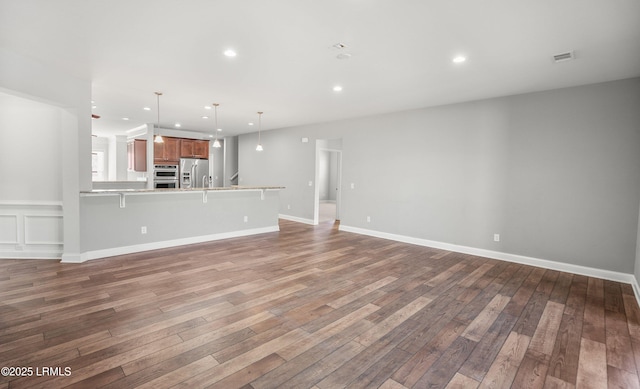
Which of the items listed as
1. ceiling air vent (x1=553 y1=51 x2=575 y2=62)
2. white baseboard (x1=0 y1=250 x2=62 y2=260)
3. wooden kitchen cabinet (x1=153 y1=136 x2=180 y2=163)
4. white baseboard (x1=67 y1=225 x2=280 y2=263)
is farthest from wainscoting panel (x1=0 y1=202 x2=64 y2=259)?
ceiling air vent (x1=553 y1=51 x2=575 y2=62)

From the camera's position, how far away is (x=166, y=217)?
5160 millimetres

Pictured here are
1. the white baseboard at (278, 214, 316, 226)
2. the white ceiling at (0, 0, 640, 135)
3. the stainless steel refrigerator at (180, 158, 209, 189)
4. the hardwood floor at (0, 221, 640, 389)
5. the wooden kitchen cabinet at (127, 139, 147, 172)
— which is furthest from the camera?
the stainless steel refrigerator at (180, 158, 209, 189)

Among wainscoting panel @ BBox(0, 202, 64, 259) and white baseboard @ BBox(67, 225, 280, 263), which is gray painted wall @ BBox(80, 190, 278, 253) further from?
wainscoting panel @ BBox(0, 202, 64, 259)

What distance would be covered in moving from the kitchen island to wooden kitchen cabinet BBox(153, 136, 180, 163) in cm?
377

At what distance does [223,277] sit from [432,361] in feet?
8.48

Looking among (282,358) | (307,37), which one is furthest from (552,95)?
(282,358)

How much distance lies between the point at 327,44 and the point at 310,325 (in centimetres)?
269

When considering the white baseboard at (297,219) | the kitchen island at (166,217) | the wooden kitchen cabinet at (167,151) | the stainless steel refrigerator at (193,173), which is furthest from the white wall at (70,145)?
the white baseboard at (297,219)

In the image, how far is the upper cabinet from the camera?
8.96 m

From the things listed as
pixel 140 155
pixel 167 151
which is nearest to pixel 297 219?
pixel 167 151

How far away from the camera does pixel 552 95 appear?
4.33m

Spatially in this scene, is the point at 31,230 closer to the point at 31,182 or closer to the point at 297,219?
the point at 31,182

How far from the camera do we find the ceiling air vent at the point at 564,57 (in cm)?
309

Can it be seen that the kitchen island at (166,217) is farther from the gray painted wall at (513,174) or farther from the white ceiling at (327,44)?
the gray painted wall at (513,174)
